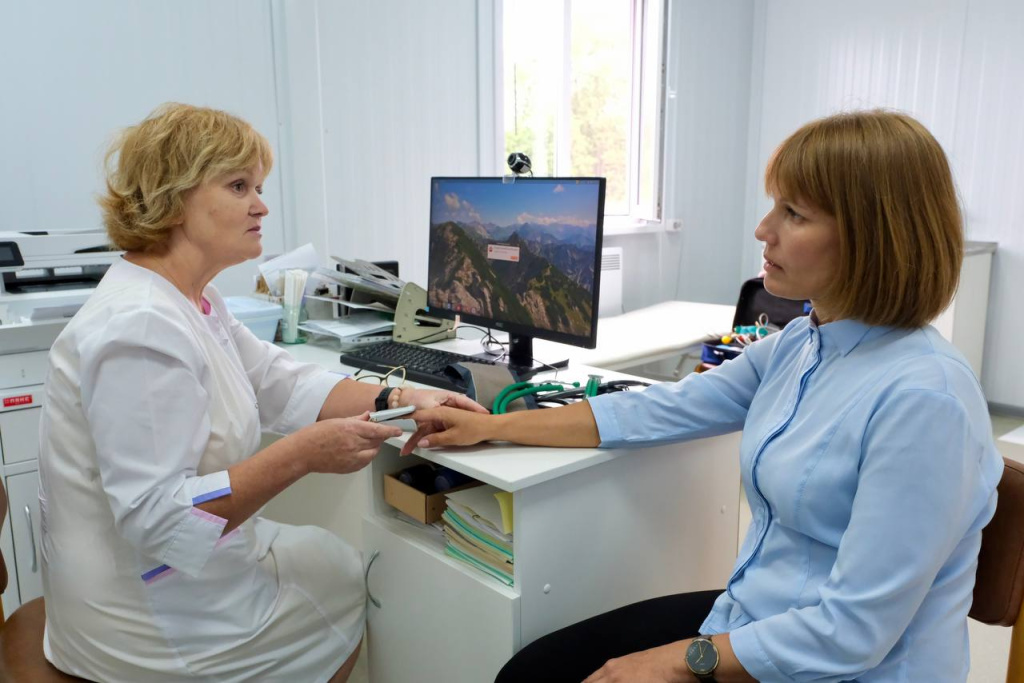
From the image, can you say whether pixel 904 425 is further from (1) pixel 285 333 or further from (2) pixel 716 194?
(2) pixel 716 194

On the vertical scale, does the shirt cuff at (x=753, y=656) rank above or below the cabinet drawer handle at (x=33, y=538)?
above

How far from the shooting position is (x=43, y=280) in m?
2.19

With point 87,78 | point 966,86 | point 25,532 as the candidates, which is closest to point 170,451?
point 25,532

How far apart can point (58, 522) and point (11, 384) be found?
2.93ft

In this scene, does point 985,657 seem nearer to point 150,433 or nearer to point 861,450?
point 861,450

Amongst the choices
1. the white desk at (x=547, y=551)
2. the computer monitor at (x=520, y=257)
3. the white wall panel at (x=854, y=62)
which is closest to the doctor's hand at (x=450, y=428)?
the white desk at (x=547, y=551)

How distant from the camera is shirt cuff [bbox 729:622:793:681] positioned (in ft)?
3.17

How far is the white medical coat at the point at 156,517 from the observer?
1.12 meters

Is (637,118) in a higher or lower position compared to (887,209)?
higher

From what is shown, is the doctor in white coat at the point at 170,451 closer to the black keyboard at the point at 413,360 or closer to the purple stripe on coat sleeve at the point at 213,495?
the purple stripe on coat sleeve at the point at 213,495

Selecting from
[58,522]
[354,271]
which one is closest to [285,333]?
[354,271]

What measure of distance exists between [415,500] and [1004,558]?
0.96 meters

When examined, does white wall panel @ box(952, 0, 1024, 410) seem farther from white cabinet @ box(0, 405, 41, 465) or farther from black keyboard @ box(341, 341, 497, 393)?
white cabinet @ box(0, 405, 41, 465)

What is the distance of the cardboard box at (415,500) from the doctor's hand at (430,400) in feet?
0.55
